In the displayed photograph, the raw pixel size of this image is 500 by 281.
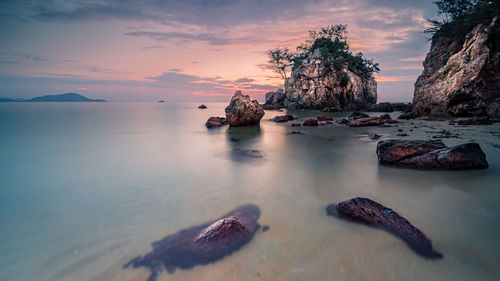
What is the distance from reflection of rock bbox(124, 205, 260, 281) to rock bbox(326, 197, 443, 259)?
144cm

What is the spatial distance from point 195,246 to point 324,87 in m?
45.4

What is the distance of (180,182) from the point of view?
5.21 meters

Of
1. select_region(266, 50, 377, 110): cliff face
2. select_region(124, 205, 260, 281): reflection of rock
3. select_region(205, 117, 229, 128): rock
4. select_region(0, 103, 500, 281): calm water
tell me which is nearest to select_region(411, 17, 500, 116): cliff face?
select_region(0, 103, 500, 281): calm water

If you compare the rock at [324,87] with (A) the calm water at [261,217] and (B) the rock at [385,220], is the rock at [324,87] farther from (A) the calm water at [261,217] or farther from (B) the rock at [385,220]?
(B) the rock at [385,220]

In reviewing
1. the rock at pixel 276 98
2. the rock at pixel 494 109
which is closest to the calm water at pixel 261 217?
the rock at pixel 494 109

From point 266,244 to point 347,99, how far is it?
159 feet

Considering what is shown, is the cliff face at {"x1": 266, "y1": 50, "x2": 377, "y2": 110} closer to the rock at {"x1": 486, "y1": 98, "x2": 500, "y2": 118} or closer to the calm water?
the rock at {"x1": 486, "y1": 98, "x2": 500, "y2": 118}

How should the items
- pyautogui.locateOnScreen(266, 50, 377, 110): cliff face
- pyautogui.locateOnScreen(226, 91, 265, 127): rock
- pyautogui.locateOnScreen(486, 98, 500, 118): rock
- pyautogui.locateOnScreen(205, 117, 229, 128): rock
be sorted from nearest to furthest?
pyautogui.locateOnScreen(486, 98, 500, 118): rock < pyautogui.locateOnScreen(226, 91, 265, 127): rock < pyautogui.locateOnScreen(205, 117, 229, 128): rock < pyautogui.locateOnScreen(266, 50, 377, 110): cliff face

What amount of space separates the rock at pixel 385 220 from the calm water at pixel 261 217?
13 cm

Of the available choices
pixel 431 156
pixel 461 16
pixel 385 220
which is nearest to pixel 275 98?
pixel 461 16

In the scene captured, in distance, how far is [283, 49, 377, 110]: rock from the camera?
43.5 m

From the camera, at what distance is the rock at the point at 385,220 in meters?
2.54

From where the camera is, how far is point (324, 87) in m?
Result: 43.3

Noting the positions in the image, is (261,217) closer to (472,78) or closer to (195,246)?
(195,246)
